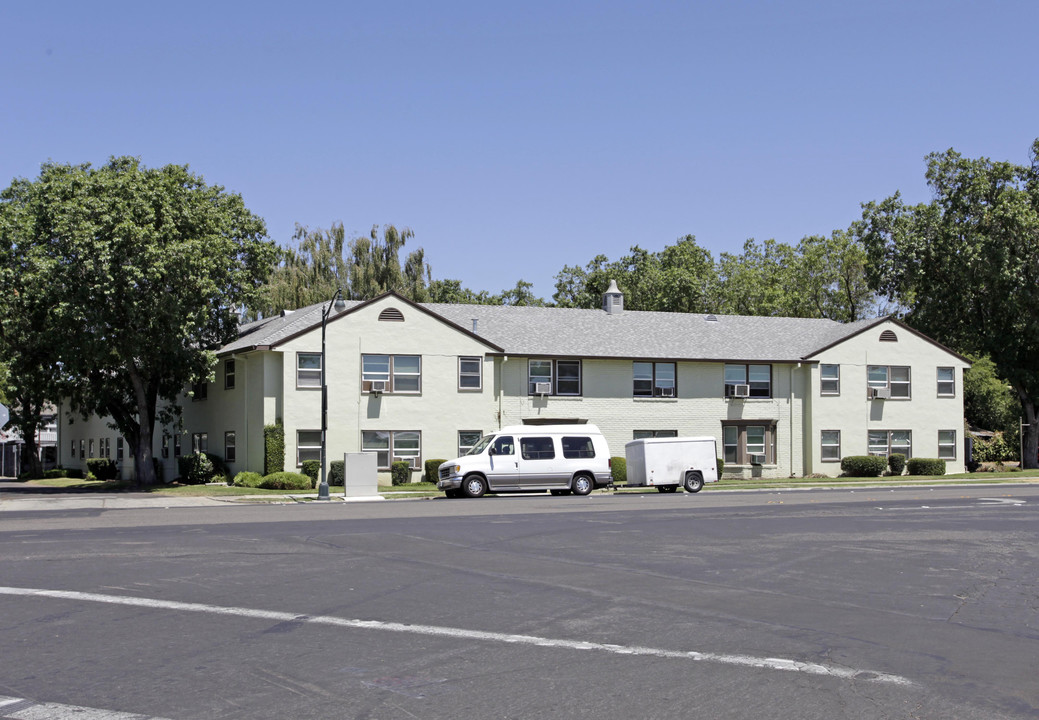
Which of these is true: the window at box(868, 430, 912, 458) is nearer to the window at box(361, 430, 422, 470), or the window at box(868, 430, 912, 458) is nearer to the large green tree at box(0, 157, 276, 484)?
the window at box(361, 430, 422, 470)

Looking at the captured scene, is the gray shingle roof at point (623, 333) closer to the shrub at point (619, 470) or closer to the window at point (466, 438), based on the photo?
the window at point (466, 438)

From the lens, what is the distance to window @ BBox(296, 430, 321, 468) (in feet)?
140

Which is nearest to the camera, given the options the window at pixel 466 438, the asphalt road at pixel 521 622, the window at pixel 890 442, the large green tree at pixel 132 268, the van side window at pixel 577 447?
the asphalt road at pixel 521 622

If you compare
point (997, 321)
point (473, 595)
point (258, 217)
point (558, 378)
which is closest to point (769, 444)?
point (558, 378)

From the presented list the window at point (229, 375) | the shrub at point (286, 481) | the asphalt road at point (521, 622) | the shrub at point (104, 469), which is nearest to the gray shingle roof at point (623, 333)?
the window at point (229, 375)

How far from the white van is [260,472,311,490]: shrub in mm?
7248

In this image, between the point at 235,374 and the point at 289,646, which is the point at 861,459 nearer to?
the point at 235,374

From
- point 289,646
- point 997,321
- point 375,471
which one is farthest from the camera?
point 997,321

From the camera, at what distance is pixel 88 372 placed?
148 ft

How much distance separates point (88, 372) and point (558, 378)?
64.7 feet

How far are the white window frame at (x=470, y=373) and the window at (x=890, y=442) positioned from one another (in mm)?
19277

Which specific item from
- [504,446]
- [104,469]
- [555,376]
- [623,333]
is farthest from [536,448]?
[104,469]

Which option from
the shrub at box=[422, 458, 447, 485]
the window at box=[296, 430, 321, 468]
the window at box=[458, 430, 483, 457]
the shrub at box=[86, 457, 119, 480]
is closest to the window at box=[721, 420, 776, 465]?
the window at box=[458, 430, 483, 457]

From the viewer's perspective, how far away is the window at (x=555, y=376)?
46.9m
